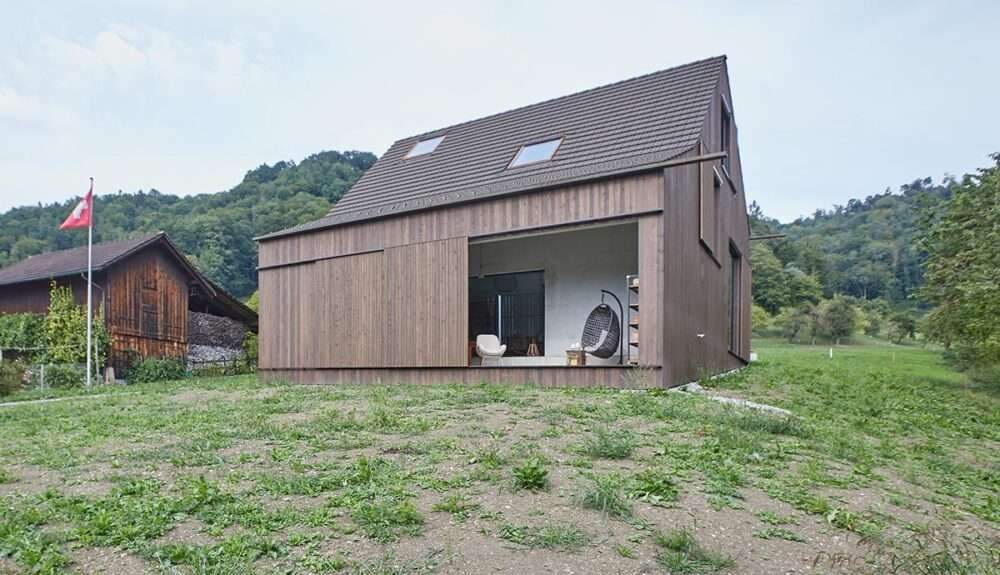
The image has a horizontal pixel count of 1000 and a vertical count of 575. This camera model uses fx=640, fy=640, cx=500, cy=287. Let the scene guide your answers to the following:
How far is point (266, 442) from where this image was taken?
5.30m

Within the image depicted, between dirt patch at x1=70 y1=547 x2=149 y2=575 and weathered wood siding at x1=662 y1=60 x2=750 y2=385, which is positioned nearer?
dirt patch at x1=70 y1=547 x2=149 y2=575

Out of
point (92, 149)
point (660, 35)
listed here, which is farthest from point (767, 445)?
point (92, 149)

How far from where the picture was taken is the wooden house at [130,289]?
18.5m

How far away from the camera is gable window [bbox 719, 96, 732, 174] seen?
41.8ft

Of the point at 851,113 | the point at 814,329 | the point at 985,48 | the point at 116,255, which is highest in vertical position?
the point at 851,113

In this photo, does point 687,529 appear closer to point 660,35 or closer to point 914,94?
point 660,35

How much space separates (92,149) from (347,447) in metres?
29.6

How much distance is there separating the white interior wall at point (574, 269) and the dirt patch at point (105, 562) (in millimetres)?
8857

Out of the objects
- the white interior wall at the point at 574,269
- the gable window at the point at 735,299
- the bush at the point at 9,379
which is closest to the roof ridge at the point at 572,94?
the white interior wall at the point at 574,269

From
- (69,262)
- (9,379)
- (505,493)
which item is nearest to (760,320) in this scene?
(69,262)

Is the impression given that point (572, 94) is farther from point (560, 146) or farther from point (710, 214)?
point (710, 214)

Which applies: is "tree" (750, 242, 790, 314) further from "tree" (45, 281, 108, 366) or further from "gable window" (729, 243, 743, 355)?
"tree" (45, 281, 108, 366)

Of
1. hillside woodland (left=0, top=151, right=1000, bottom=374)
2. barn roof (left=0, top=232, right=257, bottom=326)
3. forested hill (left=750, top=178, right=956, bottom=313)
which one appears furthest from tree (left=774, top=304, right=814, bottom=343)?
barn roof (left=0, top=232, right=257, bottom=326)

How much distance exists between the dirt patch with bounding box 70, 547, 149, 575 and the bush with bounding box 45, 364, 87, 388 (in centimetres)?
1530
